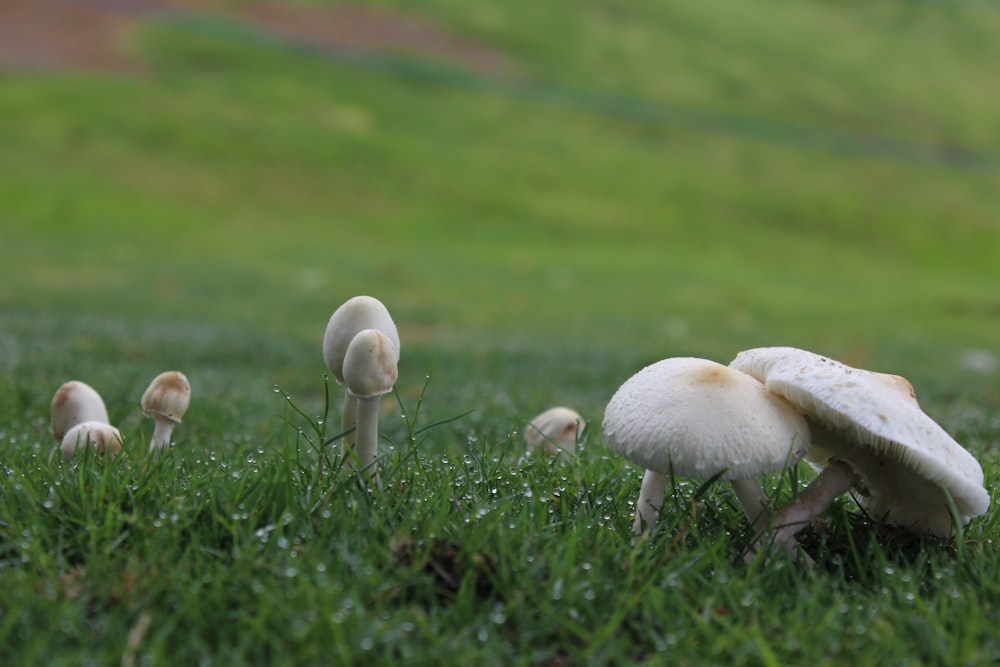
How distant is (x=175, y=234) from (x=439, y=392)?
778 inches

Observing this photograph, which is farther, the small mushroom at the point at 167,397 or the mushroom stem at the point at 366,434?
the small mushroom at the point at 167,397

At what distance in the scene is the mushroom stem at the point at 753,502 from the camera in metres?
2.38

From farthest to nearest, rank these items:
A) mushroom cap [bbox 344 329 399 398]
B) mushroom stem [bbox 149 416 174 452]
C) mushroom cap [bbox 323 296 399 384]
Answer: mushroom stem [bbox 149 416 174 452]
mushroom cap [bbox 323 296 399 384]
mushroom cap [bbox 344 329 399 398]

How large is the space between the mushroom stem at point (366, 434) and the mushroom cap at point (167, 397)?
921 mm

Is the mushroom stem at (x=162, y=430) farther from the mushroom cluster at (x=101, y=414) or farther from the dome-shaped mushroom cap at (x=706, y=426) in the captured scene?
the dome-shaped mushroom cap at (x=706, y=426)

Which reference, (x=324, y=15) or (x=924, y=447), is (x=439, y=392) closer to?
(x=924, y=447)

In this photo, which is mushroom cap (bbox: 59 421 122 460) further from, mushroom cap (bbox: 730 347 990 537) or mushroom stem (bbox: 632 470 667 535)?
mushroom cap (bbox: 730 347 990 537)

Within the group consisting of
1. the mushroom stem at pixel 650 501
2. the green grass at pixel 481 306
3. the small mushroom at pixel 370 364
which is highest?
the small mushroom at pixel 370 364

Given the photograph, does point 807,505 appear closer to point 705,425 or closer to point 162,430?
point 705,425

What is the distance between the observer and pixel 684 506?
2598 millimetres

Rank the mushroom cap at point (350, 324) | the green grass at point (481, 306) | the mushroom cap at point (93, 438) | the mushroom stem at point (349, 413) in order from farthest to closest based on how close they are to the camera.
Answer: the mushroom cap at point (93, 438)
the mushroom stem at point (349, 413)
the mushroom cap at point (350, 324)
the green grass at point (481, 306)

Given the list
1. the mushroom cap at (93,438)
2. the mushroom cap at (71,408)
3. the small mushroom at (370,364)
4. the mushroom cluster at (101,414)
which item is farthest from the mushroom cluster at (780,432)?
the mushroom cap at (71,408)

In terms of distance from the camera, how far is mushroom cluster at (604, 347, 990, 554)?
2.16m

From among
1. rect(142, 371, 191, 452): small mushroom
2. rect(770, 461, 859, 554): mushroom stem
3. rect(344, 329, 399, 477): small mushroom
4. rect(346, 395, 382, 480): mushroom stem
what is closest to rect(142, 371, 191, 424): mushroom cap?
rect(142, 371, 191, 452): small mushroom
